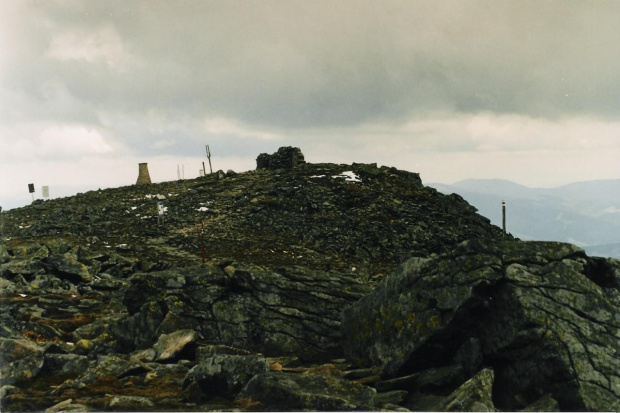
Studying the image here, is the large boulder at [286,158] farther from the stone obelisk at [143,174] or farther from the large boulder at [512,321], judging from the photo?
the large boulder at [512,321]

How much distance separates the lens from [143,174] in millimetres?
49781

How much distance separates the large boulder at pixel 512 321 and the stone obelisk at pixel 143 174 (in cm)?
4474

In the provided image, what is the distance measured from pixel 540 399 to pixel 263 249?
826 inches

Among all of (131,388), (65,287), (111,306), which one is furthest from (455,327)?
(65,287)

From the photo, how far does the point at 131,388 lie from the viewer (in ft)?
27.1

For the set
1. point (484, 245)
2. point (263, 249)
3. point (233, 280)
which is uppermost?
point (484, 245)

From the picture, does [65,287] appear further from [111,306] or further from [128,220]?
[128,220]

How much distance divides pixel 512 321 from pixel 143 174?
47716 millimetres

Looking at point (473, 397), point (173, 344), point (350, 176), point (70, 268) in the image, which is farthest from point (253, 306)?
point (350, 176)

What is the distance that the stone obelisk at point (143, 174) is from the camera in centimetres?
4953

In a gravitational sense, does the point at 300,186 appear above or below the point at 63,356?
above

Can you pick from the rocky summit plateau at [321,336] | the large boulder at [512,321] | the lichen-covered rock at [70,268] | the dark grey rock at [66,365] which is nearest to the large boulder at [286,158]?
the lichen-covered rock at [70,268]

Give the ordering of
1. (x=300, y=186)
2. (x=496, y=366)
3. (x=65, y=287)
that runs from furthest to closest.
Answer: (x=300, y=186)
(x=65, y=287)
(x=496, y=366)

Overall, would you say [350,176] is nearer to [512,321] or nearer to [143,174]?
[143,174]
